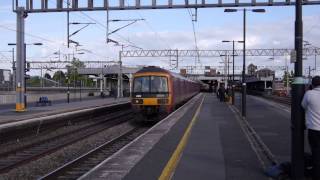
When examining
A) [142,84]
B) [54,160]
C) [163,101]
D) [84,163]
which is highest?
[142,84]

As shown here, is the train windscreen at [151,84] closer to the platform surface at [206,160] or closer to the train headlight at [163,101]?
the train headlight at [163,101]

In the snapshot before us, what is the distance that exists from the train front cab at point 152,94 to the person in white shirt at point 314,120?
2138 centimetres

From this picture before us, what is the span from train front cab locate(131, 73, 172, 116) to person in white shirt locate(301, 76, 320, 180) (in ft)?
70.2

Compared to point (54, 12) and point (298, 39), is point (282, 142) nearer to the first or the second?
point (298, 39)

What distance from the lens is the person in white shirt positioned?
852cm

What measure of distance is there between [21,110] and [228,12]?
15.6 meters

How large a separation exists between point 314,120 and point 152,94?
21810 mm

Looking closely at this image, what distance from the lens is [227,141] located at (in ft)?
52.3

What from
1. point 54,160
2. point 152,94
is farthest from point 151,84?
point 54,160

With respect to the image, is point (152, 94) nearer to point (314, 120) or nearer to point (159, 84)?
point (159, 84)

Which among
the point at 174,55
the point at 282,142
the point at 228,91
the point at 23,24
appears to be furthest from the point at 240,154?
the point at 174,55

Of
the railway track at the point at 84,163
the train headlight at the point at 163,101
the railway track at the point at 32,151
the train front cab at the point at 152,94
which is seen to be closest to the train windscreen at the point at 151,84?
the train front cab at the point at 152,94

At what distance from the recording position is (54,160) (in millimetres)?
Answer: 16516

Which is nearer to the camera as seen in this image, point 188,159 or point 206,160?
point 206,160
